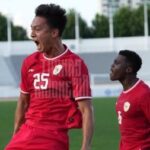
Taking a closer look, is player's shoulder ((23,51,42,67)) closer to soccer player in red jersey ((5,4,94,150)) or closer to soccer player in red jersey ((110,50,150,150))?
soccer player in red jersey ((5,4,94,150))

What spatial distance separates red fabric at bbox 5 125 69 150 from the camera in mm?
4348

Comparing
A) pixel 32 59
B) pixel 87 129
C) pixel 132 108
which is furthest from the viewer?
pixel 132 108

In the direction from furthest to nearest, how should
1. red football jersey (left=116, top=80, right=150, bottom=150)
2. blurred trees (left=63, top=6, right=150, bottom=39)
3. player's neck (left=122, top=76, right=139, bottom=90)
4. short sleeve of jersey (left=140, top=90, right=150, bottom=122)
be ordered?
blurred trees (left=63, top=6, right=150, bottom=39)
player's neck (left=122, top=76, right=139, bottom=90)
red football jersey (left=116, top=80, right=150, bottom=150)
short sleeve of jersey (left=140, top=90, right=150, bottom=122)

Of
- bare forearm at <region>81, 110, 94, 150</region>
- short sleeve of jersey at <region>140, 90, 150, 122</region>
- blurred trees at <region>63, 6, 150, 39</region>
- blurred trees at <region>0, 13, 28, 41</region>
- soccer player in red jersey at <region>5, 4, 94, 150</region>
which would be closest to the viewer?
bare forearm at <region>81, 110, 94, 150</region>

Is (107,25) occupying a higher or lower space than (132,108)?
lower

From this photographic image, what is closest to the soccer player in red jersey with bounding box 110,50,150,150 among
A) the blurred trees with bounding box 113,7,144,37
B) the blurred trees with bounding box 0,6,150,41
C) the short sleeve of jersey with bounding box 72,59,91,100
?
the short sleeve of jersey with bounding box 72,59,91,100

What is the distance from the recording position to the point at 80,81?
443 cm

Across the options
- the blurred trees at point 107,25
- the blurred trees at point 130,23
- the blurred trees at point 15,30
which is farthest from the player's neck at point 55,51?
the blurred trees at point 15,30

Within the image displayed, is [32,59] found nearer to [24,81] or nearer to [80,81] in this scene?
[24,81]

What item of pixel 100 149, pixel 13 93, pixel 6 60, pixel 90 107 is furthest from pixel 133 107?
pixel 6 60

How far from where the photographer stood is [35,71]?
4.54m

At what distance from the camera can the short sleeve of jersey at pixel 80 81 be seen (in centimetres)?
441

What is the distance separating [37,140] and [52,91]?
0.36 m

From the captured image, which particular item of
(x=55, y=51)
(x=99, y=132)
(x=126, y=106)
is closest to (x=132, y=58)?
(x=126, y=106)
